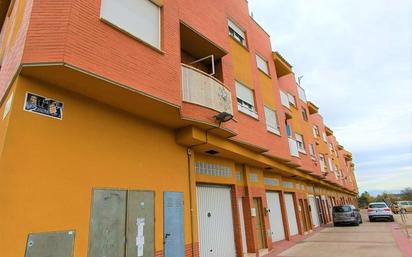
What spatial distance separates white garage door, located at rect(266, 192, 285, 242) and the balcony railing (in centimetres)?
882

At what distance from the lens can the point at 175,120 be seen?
26.7 ft

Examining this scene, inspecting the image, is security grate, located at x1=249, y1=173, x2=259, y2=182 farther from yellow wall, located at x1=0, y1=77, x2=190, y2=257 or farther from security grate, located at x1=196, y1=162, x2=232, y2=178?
yellow wall, located at x1=0, y1=77, x2=190, y2=257

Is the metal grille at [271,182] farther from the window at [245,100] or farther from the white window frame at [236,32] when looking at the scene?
the white window frame at [236,32]

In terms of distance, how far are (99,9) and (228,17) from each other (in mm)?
8575

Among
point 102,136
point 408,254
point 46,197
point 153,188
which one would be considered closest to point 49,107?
point 102,136

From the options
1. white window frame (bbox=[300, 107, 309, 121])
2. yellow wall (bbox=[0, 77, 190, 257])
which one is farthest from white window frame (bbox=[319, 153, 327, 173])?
yellow wall (bbox=[0, 77, 190, 257])

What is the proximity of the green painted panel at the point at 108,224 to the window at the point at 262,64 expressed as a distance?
12.2 m

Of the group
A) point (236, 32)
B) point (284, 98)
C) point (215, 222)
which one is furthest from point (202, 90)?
point (284, 98)

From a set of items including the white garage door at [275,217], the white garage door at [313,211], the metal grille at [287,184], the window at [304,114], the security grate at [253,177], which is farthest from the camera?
the window at [304,114]

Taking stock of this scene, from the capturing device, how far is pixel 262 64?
16.8 m

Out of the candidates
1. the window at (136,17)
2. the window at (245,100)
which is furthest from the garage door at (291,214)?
the window at (136,17)

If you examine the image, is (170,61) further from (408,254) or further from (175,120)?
(408,254)

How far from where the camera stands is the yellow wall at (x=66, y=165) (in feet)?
15.3

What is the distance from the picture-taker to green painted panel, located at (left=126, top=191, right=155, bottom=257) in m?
6.58
